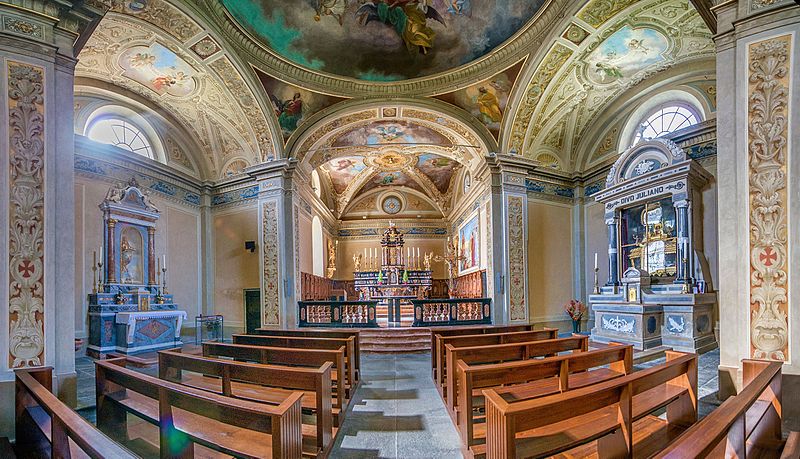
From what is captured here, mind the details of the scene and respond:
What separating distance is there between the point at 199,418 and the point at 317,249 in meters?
14.1

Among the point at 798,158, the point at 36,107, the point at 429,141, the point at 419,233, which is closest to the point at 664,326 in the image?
the point at 798,158

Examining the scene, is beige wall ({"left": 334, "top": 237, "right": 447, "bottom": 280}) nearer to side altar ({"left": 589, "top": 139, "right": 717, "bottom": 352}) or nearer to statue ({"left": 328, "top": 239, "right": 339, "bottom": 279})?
statue ({"left": 328, "top": 239, "right": 339, "bottom": 279})

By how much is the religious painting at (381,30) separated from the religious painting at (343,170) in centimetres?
629

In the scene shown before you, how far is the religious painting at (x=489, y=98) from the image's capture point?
428 inches

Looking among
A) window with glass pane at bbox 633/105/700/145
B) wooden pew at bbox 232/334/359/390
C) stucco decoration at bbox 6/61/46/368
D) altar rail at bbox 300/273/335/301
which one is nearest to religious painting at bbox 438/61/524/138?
window with glass pane at bbox 633/105/700/145

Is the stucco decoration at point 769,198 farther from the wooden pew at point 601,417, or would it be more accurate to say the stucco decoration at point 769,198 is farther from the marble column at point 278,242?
the marble column at point 278,242

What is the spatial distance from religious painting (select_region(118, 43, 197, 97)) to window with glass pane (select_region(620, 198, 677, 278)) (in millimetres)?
11769

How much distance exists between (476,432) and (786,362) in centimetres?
331

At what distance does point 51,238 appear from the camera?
4.40 metres

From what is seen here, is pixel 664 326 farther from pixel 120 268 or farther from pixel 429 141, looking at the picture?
pixel 120 268

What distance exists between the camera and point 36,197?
4.34m

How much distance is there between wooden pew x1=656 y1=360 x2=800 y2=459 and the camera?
1.75 metres

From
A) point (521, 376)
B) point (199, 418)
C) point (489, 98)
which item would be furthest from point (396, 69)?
point (199, 418)

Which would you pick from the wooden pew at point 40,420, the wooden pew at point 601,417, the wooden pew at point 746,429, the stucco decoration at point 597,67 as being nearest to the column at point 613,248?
the stucco decoration at point 597,67
